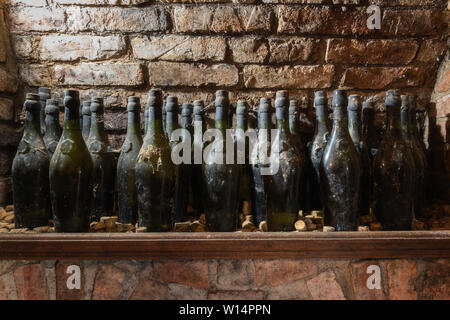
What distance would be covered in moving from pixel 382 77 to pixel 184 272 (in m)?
0.97

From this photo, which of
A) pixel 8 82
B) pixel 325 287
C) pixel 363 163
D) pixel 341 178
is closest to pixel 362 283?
pixel 325 287

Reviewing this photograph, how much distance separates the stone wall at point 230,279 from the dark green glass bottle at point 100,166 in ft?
0.79

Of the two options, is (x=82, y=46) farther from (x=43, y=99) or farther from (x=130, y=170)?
(x=130, y=170)

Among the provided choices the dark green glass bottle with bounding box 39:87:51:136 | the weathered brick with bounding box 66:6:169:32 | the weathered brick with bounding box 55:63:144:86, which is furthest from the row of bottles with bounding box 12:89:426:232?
the weathered brick with bounding box 66:6:169:32

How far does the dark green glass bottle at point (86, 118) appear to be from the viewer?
1.10 metres

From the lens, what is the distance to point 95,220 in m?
1.02

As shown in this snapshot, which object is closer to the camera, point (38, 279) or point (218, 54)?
point (38, 279)

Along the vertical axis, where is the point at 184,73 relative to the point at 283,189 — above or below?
above

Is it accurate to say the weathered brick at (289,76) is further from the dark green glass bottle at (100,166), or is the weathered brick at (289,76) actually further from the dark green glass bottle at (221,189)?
the dark green glass bottle at (100,166)

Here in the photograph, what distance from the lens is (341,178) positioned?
0.88m

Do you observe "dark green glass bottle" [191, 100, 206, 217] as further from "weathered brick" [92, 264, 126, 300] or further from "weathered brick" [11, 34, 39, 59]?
"weathered brick" [11, 34, 39, 59]
